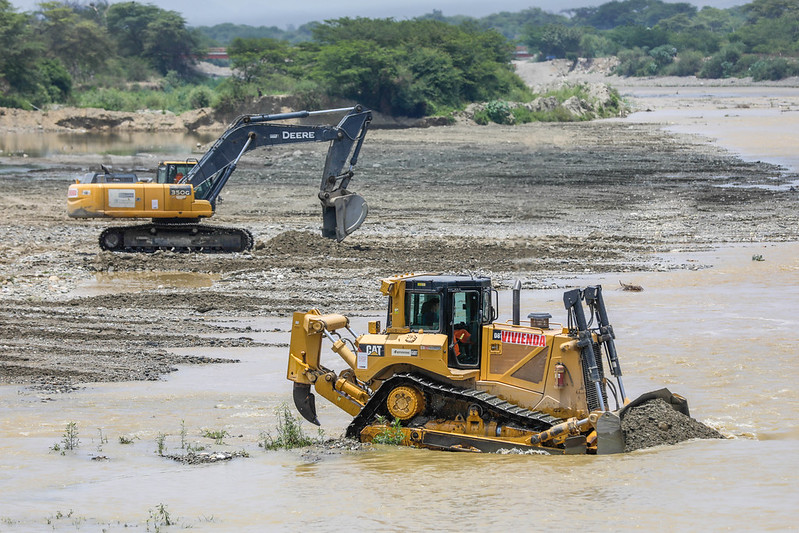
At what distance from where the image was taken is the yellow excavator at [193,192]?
26.9 metres

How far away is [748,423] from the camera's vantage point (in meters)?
14.4

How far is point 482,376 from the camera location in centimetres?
1308

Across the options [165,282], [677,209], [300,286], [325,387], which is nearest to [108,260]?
[165,282]

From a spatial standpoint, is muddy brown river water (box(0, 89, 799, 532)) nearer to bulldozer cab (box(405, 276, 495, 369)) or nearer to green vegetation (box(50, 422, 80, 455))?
green vegetation (box(50, 422, 80, 455))

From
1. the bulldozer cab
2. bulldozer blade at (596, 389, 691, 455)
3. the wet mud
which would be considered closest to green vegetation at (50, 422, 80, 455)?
the wet mud

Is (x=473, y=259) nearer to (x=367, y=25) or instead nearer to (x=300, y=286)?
(x=300, y=286)

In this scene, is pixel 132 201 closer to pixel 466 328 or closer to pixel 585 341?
pixel 466 328

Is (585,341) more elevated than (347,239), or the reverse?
(347,239)

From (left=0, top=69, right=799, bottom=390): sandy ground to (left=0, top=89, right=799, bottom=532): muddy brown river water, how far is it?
109mm

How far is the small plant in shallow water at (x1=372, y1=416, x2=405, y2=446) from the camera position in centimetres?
1299

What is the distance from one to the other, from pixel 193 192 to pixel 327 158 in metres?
3.86

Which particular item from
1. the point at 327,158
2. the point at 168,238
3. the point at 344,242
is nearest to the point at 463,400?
the point at 327,158

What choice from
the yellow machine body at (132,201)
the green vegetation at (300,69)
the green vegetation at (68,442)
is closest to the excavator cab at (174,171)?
the yellow machine body at (132,201)

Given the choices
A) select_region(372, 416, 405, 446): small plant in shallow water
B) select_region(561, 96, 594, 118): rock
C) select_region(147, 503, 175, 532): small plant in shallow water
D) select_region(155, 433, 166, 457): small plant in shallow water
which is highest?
select_region(561, 96, 594, 118): rock
